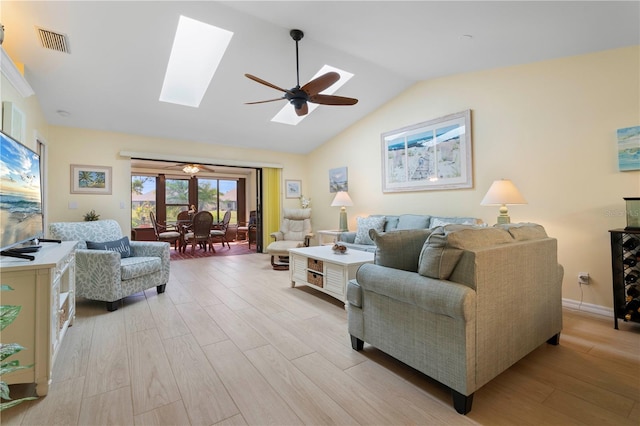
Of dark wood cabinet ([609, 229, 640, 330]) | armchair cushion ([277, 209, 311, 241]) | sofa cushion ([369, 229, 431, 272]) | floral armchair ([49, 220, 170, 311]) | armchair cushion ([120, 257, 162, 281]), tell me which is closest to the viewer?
sofa cushion ([369, 229, 431, 272])

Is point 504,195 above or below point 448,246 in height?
above

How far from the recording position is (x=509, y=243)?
180 centimetres

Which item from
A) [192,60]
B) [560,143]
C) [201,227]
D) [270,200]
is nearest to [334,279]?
[560,143]

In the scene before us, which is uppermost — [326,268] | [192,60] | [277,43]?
[192,60]

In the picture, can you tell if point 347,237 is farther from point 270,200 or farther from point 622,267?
point 622,267

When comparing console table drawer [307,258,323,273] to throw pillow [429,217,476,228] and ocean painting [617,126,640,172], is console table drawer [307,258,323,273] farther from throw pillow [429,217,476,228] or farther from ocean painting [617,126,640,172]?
ocean painting [617,126,640,172]

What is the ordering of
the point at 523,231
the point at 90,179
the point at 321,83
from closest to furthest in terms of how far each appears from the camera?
the point at 523,231, the point at 321,83, the point at 90,179

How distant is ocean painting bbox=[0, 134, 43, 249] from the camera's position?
5.48 ft

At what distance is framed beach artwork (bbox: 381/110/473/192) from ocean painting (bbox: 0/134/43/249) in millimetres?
4342

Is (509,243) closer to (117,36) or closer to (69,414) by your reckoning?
(69,414)

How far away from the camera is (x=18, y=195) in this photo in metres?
1.86

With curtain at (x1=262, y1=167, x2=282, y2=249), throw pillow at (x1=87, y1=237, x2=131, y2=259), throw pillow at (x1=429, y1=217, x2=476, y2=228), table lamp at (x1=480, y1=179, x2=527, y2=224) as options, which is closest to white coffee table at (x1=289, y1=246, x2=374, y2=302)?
throw pillow at (x1=429, y1=217, x2=476, y2=228)

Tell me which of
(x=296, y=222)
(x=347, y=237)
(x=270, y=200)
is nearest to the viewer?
(x=347, y=237)

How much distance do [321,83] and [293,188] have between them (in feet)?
13.7
